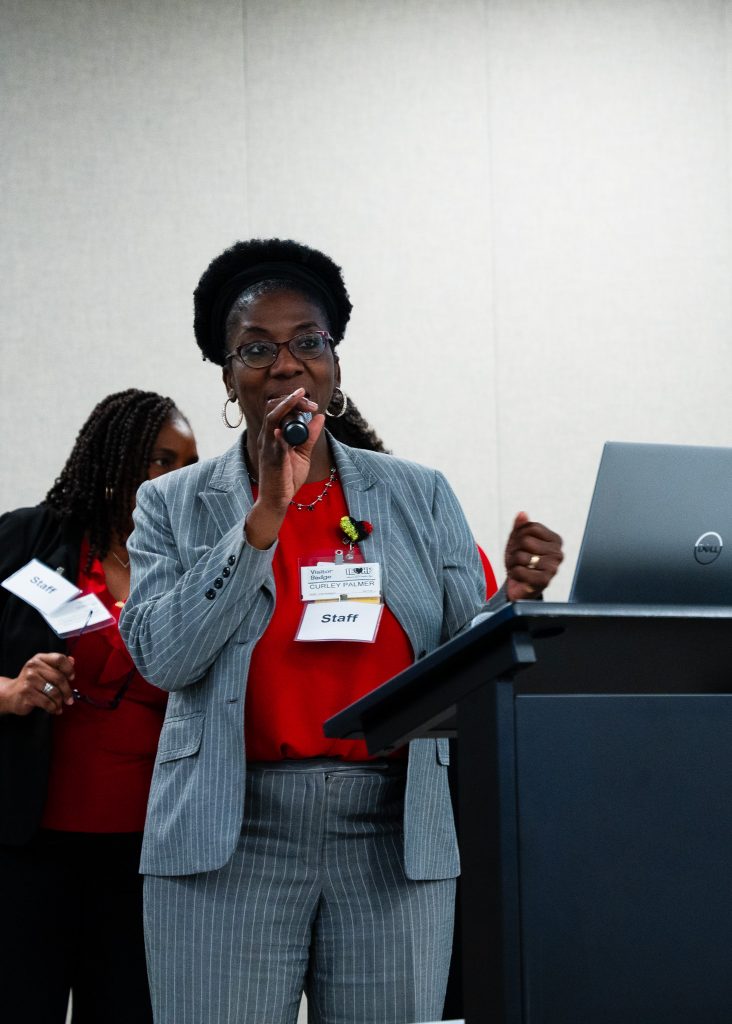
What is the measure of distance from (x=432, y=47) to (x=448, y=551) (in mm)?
2936

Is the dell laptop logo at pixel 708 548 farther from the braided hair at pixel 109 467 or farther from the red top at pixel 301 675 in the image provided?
the braided hair at pixel 109 467

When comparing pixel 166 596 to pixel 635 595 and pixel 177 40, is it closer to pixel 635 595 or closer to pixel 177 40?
pixel 635 595

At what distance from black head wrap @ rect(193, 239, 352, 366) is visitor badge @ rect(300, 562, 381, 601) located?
390 millimetres

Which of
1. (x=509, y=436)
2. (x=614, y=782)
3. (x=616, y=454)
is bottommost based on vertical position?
(x=614, y=782)

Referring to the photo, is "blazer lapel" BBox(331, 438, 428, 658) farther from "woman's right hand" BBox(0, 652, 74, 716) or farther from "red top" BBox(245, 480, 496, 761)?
"woman's right hand" BBox(0, 652, 74, 716)

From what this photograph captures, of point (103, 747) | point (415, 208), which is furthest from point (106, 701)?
point (415, 208)

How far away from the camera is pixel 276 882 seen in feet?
4.69

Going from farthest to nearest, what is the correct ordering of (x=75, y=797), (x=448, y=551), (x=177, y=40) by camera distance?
1. (x=177, y=40)
2. (x=75, y=797)
3. (x=448, y=551)

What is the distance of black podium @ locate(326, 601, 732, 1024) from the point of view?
887 millimetres

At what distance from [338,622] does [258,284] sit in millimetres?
550

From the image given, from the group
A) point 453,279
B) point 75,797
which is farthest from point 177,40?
point 75,797

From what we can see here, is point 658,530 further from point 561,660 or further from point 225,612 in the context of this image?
point 225,612

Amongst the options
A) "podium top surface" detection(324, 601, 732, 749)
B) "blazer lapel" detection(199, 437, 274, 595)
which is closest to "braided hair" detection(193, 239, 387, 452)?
"blazer lapel" detection(199, 437, 274, 595)

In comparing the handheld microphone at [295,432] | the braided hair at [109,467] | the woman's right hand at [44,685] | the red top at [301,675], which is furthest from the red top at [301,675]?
the braided hair at [109,467]
